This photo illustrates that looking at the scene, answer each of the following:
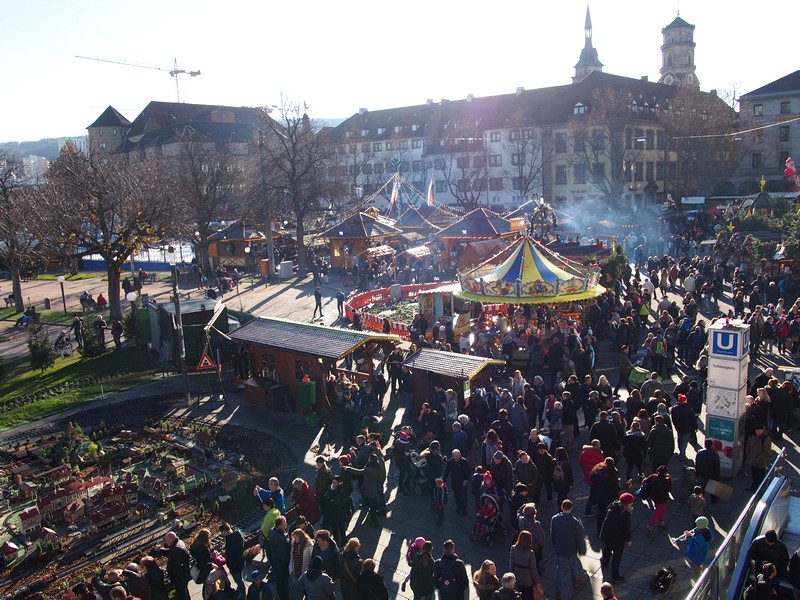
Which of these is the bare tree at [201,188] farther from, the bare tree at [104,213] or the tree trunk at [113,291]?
the tree trunk at [113,291]

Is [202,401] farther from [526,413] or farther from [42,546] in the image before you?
[526,413]

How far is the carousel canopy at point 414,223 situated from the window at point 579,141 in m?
19.8

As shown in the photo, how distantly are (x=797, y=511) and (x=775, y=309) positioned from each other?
39.2ft

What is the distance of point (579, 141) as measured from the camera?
58812mm

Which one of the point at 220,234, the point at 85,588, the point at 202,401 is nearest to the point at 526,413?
the point at 85,588

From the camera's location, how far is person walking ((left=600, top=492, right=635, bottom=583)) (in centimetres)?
886

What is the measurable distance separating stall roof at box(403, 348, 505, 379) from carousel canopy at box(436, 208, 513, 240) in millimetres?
21784

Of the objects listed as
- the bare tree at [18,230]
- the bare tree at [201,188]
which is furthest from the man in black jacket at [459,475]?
the bare tree at [201,188]

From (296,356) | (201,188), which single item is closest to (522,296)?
(296,356)

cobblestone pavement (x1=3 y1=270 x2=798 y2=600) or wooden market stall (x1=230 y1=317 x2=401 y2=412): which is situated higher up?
wooden market stall (x1=230 y1=317 x2=401 y2=412)

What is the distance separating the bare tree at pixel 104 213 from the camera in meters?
25.5

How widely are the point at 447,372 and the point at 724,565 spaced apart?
24.8 feet

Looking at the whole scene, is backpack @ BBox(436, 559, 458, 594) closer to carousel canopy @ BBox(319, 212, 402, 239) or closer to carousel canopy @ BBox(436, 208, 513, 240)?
carousel canopy @ BBox(436, 208, 513, 240)

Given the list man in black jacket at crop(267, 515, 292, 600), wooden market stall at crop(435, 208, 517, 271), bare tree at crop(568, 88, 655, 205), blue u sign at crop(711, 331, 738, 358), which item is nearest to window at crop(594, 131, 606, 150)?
bare tree at crop(568, 88, 655, 205)
